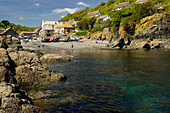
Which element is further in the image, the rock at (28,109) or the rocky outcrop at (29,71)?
the rocky outcrop at (29,71)

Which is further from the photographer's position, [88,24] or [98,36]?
[88,24]

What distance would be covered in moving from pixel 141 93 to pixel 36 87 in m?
9.38

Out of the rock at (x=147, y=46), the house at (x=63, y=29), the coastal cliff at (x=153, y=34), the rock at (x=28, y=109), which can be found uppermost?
the house at (x=63, y=29)

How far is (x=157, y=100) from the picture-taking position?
36.7 ft

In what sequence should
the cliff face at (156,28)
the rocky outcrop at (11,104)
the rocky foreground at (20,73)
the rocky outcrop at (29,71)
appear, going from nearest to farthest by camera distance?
1. the rocky outcrop at (11,104)
2. the rocky foreground at (20,73)
3. the rocky outcrop at (29,71)
4. the cliff face at (156,28)

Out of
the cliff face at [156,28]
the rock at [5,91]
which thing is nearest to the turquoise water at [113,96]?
the rock at [5,91]

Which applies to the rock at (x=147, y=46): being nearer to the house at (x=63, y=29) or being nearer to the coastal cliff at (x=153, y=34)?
the coastal cliff at (x=153, y=34)

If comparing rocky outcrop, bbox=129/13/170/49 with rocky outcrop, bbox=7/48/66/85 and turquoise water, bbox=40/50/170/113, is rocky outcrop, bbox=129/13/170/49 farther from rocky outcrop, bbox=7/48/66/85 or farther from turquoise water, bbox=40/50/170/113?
rocky outcrop, bbox=7/48/66/85

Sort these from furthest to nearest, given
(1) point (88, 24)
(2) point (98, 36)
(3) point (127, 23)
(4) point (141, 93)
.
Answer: (1) point (88, 24), (2) point (98, 36), (3) point (127, 23), (4) point (141, 93)

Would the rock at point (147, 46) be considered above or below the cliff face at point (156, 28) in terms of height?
below

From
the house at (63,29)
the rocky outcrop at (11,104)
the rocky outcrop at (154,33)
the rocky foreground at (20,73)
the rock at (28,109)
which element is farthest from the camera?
the house at (63,29)

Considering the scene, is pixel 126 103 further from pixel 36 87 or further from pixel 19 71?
pixel 19 71

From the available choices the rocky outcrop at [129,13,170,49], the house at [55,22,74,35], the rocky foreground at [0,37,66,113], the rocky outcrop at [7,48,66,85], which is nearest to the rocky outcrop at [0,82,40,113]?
the rocky foreground at [0,37,66,113]

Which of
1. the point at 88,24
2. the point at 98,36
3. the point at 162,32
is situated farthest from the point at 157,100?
the point at 88,24
